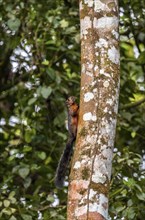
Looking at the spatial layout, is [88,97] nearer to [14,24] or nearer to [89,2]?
[89,2]

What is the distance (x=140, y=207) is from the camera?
10.3 ft

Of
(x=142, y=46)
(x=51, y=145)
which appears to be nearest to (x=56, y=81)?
(x=51, y=145)

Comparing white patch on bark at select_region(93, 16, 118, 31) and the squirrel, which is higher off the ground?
white patch on bark at select_region(93, 16, 118, 31)

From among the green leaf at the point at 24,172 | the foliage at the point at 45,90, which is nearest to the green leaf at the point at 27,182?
the foliage at the point at 45,90

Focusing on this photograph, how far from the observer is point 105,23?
226 cm

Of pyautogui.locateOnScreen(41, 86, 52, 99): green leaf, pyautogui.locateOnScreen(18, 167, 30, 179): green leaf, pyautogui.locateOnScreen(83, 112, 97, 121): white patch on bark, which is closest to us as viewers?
pyautogui.locateOnScreen(83, 112, 97, 121): white patch on bark

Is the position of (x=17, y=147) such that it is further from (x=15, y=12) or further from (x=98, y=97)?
(x=98, y=97)

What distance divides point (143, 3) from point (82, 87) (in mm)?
2149

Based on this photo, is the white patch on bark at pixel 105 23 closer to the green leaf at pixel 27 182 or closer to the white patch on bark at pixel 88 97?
the white patch on bark at pixel 88 97

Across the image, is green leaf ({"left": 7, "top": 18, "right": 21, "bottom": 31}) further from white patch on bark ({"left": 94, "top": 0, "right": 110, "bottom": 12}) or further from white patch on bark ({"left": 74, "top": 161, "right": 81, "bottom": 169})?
white patch on bark ({"left": 74, "top": 161, "right": 81, "bottom": 169})

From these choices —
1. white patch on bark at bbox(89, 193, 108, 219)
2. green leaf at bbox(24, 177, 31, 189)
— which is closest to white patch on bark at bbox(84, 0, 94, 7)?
white patch on bark at bbox(89, 193, 108, 219)

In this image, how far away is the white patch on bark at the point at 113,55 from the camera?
2199mm

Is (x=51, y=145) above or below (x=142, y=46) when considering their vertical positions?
below

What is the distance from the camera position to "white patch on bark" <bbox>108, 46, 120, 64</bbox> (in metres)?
2.20
